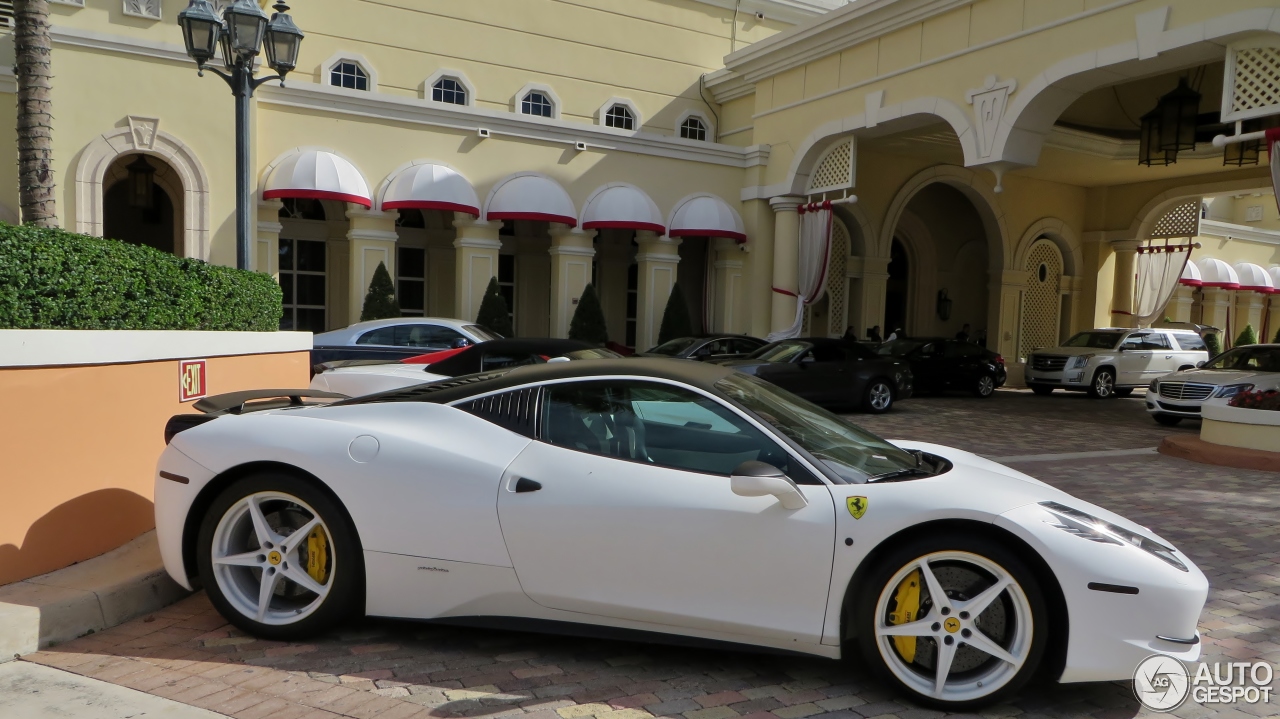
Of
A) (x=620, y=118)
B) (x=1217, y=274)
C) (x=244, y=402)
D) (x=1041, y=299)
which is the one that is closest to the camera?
(x=244, y=402)

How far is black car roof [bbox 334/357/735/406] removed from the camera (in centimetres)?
375

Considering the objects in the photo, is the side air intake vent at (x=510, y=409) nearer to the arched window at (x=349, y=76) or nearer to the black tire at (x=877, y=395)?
the black tire at (x=877, y=395)

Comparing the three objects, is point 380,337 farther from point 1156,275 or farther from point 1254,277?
point 1254,277

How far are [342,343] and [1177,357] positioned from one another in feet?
63.7

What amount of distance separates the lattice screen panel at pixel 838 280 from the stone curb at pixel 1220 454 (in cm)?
1343

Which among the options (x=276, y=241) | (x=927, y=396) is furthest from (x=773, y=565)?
(x=927, y=396)

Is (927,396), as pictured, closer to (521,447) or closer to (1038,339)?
(1038,339)

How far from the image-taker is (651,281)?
20.4m

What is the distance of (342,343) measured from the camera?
12273mm

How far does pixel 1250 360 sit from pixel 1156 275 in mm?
12933

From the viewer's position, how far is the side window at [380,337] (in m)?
12.3

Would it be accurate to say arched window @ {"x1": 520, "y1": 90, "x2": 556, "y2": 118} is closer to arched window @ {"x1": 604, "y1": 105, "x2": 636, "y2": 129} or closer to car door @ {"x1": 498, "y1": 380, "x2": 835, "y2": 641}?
arched window @ {"x1": 604, "y1": 105, "x2": 636, "y2": 129}

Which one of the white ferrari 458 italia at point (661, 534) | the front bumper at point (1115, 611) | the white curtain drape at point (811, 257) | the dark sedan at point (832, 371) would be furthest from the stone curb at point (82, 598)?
the white curtain drape at point (811, 257)

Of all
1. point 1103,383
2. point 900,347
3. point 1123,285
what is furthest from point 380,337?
point 1123,285
